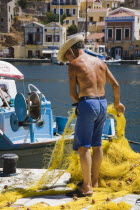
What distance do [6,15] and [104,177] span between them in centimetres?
10248

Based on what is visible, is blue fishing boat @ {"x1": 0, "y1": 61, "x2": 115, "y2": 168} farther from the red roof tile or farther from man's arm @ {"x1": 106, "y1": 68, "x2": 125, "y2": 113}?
the red roof tile

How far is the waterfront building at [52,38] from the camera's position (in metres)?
94.4

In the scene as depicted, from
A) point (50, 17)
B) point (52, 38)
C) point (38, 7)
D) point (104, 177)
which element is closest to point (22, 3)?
point (38, 7)

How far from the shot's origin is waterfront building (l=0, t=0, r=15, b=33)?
345 ft

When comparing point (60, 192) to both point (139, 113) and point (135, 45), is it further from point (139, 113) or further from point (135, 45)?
point (135, 45)

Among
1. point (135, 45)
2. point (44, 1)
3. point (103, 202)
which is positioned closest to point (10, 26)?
point (44, 1)

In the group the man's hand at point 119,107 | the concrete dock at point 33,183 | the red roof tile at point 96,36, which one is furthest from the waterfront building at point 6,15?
the man's hand at point 119,107

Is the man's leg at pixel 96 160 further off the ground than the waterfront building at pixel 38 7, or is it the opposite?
the waterfront building at pixel 38 7

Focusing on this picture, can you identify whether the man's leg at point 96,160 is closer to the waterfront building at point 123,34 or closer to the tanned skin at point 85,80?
the tanned skin at point 85,80

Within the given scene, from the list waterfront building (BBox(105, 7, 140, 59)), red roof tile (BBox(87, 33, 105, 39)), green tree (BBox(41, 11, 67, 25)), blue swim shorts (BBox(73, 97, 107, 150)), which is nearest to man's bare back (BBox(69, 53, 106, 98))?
blue swim shorts (BBox(73, 97, 107, 150))

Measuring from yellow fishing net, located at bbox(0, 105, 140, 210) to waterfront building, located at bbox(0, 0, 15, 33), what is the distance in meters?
100

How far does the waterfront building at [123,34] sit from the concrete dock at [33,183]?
8397 centimetres

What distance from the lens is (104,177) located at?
22.1 ft

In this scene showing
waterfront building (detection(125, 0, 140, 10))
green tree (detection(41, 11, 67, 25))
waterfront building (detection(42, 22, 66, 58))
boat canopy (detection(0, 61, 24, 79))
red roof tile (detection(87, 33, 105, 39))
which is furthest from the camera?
waterfront building (detection(125, 0, 140, 10))
